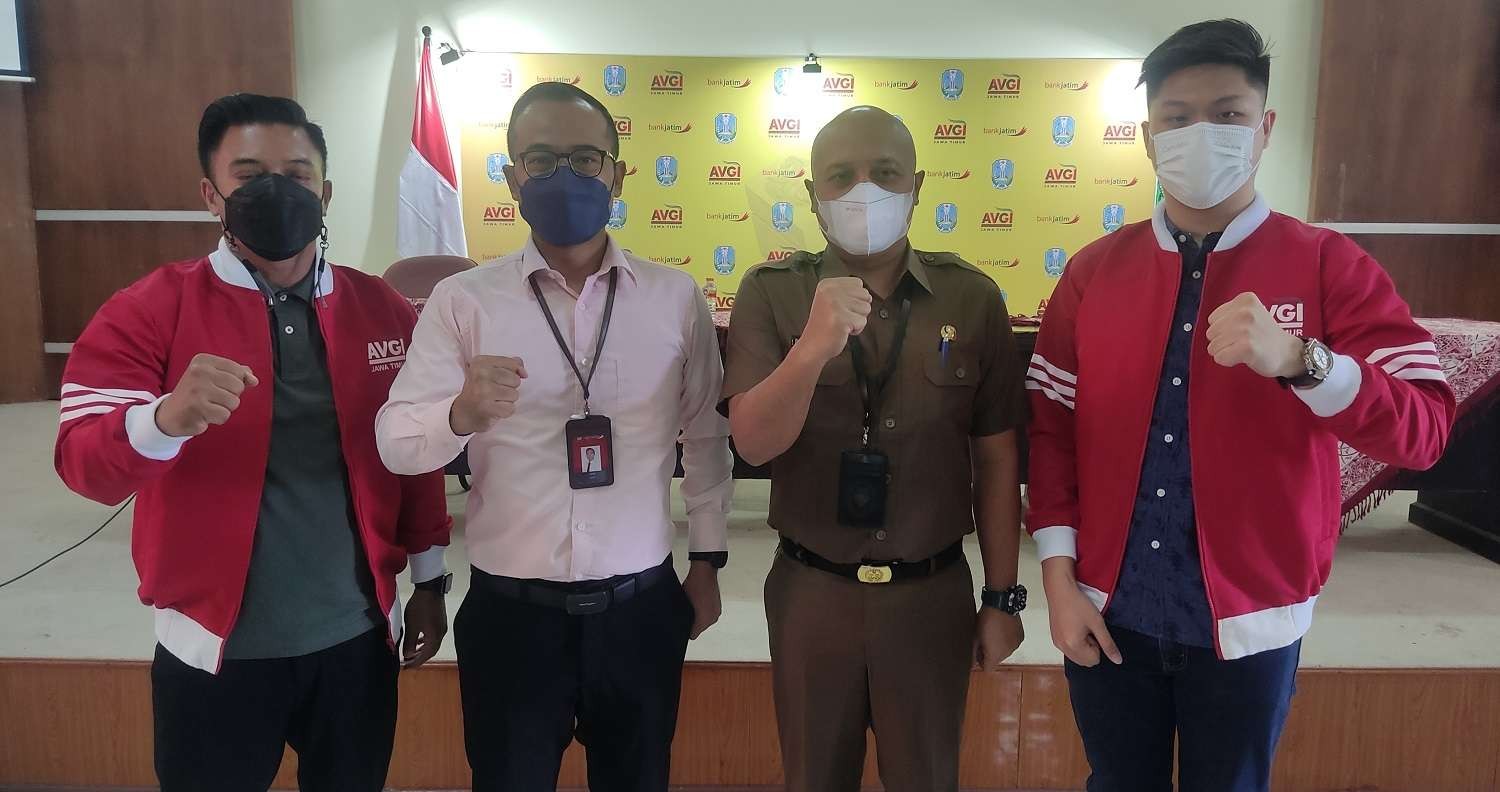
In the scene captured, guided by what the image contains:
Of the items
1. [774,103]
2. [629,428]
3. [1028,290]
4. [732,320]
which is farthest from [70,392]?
[1028,290]

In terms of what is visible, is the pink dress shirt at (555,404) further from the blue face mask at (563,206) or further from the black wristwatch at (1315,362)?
the black wristwatch at (1315,362)

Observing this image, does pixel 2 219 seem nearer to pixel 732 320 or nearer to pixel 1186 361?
pixel 732 320

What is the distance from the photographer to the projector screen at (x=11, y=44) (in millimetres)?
5738

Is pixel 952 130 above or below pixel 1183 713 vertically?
above

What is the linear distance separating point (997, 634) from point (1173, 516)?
36cm

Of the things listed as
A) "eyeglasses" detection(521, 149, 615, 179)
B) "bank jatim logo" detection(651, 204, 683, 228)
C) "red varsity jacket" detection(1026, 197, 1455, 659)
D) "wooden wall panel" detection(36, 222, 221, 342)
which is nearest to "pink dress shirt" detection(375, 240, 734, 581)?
"eyeglasses" detection(521, 149, 615, 179)

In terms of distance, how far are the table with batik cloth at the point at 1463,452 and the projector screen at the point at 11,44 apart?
19.1 ft

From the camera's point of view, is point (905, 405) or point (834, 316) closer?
point (834, 316)

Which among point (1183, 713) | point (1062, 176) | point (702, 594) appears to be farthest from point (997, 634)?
point (1062, 176)

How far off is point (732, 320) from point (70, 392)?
0.98 meters

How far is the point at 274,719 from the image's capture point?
1.33 meters

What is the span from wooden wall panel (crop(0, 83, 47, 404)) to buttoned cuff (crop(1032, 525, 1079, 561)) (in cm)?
738

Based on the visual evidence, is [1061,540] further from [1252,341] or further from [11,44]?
[11,44]

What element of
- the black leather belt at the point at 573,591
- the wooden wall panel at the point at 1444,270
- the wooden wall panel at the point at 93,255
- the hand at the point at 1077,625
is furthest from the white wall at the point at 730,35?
the hand at the point at 1077,625
